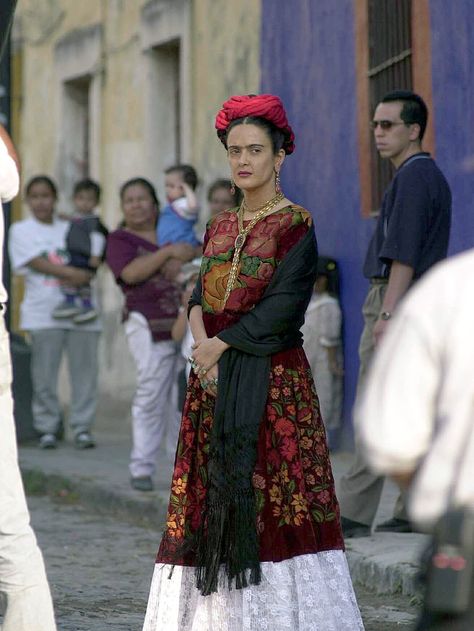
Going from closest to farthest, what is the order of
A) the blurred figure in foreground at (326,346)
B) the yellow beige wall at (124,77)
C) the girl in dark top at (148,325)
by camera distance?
the girl in dark top at (148,325)
the blurred figure in foreground at (326,346)
the yellow beige wall at (124,77)

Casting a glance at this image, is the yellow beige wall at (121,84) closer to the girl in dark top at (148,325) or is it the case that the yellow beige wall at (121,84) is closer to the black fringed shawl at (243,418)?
the girl in dark top at (148,325)

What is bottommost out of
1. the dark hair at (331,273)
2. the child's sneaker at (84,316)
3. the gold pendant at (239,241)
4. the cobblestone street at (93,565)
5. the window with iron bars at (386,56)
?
the cobblestone street at (93,565)

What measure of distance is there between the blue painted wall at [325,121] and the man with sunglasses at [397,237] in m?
3.46

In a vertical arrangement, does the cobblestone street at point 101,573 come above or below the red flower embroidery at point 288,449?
below

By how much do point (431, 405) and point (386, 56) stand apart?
301 inches

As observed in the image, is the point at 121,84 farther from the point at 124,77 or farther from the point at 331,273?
the point at 331,273

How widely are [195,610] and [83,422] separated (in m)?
6.94

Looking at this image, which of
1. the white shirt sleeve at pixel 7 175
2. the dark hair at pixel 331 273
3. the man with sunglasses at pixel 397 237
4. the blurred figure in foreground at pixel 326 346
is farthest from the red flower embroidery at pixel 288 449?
the dark hair at pixel 331 273

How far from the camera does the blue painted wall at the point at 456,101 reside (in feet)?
27.7

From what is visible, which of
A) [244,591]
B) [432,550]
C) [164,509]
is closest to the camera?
[432,550]

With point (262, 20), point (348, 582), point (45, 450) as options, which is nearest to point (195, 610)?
point (348, 582)

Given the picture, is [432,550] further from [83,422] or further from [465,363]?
[83,422]

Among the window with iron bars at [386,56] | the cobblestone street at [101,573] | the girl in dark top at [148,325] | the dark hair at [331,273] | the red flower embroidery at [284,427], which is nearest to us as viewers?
the red flower embroidery at [284,427]

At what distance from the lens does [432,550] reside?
2.65m
